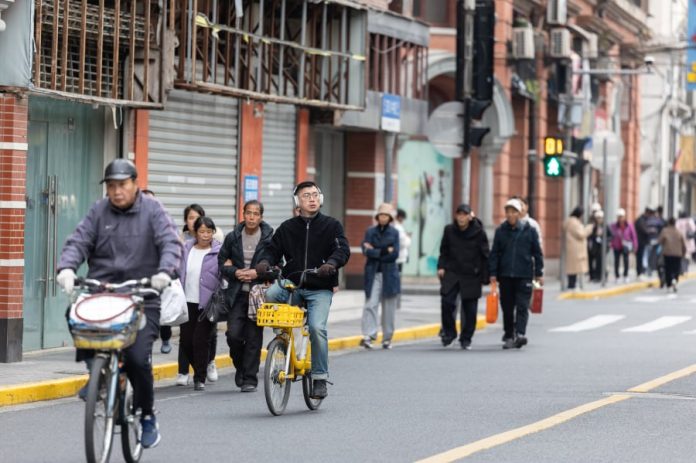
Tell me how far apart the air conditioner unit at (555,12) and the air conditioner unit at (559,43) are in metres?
1.62

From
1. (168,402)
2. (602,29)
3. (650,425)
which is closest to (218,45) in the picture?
(168,402)

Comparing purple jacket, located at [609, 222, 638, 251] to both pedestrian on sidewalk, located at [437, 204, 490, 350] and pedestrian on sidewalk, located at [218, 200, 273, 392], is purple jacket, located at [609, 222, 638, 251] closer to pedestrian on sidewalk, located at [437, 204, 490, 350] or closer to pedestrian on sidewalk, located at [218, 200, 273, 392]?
pedestrian on sidewalk, located at [437, 204, 490, 350]

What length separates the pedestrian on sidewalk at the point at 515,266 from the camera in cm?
1988

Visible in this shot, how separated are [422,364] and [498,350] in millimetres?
2632

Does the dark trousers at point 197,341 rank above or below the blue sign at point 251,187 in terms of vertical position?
below

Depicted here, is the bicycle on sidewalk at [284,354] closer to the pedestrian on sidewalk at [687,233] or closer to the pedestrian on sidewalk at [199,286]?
the pedestrian on sidewalk at [199,286]

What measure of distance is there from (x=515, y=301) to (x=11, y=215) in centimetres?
671

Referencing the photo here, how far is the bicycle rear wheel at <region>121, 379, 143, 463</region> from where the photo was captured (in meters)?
9.40

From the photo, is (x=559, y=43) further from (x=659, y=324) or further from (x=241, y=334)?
(x=241, y=334)

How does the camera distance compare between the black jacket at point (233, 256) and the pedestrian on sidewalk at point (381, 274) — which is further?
the pedestrian on sidewalk at point (381, 274)

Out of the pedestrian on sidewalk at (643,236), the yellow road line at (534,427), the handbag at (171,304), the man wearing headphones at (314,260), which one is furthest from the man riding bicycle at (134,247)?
the pedestrian on sidewalk at (643,236)

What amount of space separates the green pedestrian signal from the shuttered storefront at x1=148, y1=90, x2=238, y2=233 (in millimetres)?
9846

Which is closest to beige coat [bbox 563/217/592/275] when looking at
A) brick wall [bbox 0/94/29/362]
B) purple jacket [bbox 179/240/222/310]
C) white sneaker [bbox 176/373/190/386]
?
brick wall [bbox 0/94/29/362]

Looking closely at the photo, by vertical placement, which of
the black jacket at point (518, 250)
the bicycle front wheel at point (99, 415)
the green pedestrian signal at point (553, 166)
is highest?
the green pedestrian signal at point (553, 166)
